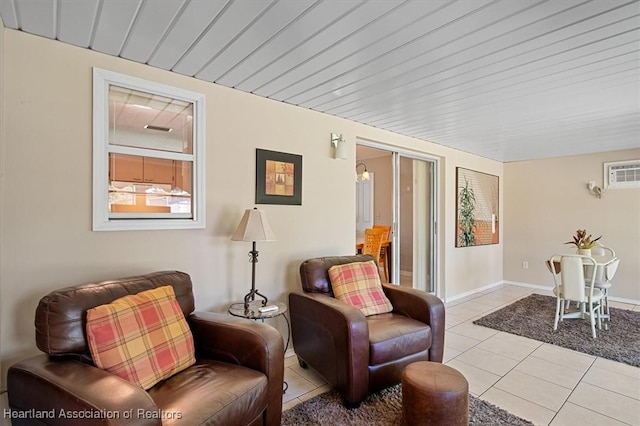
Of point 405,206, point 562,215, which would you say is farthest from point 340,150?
point 562,215

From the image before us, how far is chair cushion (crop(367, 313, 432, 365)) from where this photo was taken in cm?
209

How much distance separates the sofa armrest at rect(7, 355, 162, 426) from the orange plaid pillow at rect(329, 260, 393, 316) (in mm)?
1603

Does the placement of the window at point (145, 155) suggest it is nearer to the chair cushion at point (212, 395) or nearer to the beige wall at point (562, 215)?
the chair cushion at point (212, 395)

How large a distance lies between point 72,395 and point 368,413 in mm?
1579

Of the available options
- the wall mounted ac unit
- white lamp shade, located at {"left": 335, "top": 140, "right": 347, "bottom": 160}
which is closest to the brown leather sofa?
white lamp shade, located at {"left": 335, "top": 140, "right": 347, "bottom": 160}

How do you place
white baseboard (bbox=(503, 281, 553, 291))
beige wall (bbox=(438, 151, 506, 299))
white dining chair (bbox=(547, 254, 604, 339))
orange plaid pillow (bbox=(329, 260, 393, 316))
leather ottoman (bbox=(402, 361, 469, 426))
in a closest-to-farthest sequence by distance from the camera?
leather ottoman (bbox=(402, 361, 469, 426))
orange plaid pillow (bbox=(329, 260, 393, 316))
white dining chair (bbox=(547, 254, 604, 339))
beige wall (bbox=(438, 151, 506, 299))
white baseboard (bbox=(503, 281, 553, 291))

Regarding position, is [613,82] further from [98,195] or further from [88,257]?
[88,257]

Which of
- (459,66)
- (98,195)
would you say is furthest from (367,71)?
(98,195)

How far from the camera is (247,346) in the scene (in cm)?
→ 170

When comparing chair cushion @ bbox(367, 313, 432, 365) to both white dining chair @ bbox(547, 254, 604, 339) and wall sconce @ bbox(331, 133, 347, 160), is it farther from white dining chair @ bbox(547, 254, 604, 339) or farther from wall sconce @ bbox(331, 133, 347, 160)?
white dining chair @ bbox(547, 254, 604, 339)

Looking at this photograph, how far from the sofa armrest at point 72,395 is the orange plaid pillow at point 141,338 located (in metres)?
0.11

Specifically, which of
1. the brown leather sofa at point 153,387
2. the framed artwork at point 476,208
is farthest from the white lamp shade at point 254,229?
the framed artwork at point 476,208

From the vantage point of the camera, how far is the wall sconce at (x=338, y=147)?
10.4 ft

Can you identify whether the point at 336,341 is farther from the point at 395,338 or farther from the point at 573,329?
the point at 573,329
